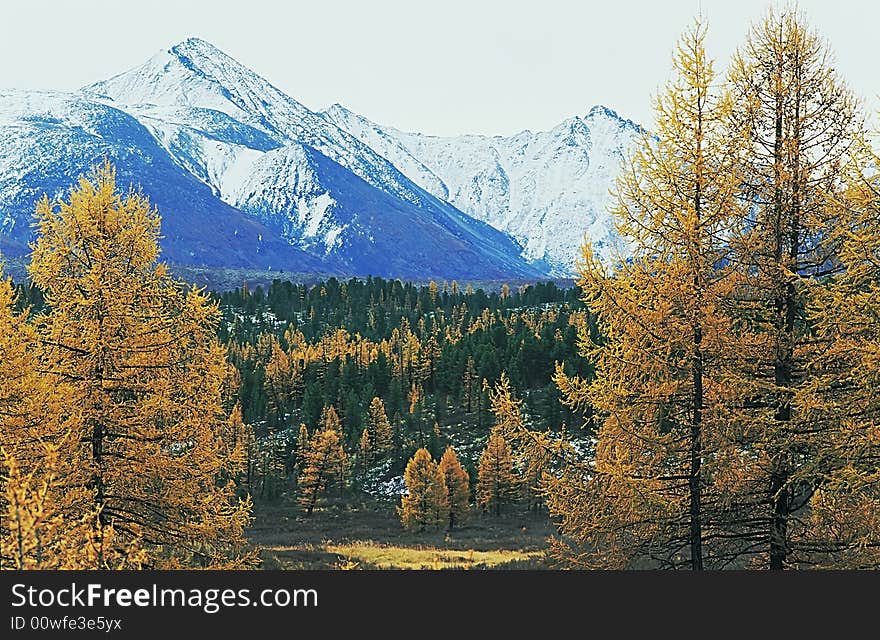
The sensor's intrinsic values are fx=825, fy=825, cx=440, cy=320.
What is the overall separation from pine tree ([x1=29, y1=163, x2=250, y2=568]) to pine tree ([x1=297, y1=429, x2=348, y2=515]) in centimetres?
5539

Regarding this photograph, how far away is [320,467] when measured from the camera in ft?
243

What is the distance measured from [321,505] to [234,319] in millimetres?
97979

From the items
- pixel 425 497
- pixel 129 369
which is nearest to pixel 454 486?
pixel 425 497

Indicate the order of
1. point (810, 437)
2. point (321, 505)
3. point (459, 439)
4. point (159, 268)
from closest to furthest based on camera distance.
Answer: point (810, 437), point (159, 268), point (321, 505), point (459, 439)

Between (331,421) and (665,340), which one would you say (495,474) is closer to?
(331,421)

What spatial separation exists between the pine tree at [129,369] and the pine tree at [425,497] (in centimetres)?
4506

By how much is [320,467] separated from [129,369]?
59169 millimetres

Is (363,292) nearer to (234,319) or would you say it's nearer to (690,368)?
(234,319)

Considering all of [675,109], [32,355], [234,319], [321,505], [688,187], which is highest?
[234,319]

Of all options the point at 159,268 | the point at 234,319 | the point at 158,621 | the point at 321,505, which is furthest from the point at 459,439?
the point at 234,319

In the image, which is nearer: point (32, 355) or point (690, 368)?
point (690, 368)

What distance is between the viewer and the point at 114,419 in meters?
16.1

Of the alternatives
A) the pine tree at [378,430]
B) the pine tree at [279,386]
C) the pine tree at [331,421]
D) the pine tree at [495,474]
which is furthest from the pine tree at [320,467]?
the pine tree at [279,386]

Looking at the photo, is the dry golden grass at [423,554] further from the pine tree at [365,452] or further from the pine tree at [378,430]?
the pine tree at [378,430]
